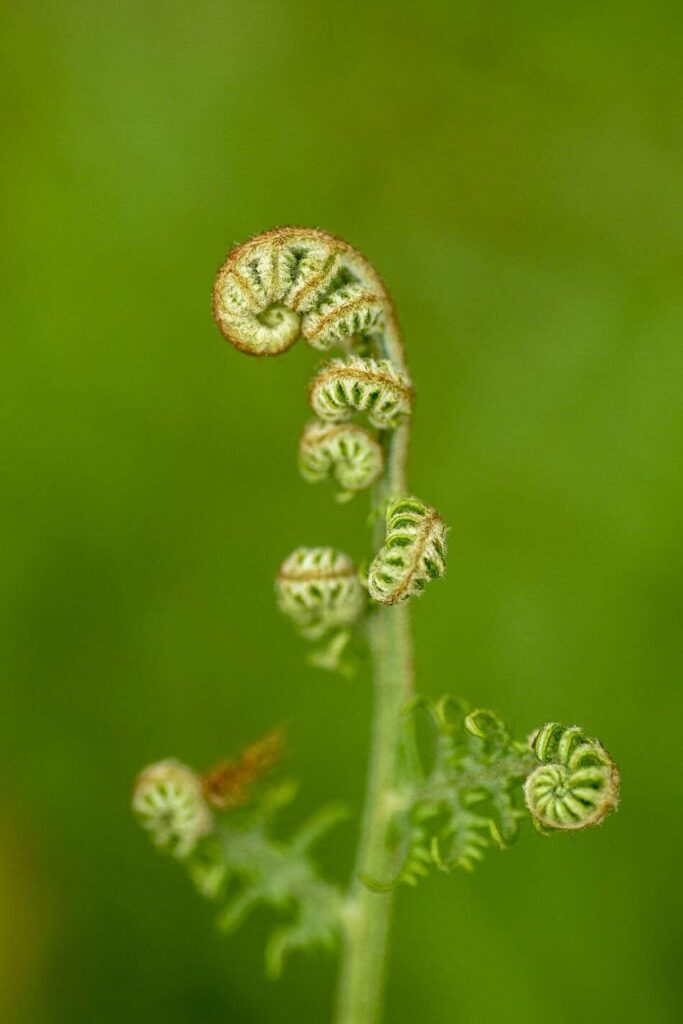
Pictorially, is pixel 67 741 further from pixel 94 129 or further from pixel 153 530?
pixel 94 129

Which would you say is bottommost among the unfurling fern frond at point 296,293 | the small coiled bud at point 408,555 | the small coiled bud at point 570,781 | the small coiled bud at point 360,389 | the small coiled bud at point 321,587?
the small coiled bud at point 570,781

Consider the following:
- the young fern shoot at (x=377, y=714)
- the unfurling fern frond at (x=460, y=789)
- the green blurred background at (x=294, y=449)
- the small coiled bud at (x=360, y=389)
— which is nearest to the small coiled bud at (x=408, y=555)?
the young fern shoot at (x=377, y=714)

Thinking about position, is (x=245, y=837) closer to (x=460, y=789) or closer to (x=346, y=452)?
(x=460, y=789)

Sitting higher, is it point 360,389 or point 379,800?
point 360,389

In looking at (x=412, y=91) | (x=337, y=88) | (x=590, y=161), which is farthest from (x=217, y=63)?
(x=590, y=161)

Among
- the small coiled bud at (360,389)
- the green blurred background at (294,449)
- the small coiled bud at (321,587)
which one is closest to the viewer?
the small coiled bud at (360,389)

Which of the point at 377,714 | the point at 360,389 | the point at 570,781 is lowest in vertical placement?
the point at 570,781

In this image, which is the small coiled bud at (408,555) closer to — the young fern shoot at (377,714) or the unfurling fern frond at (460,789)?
the young fern shoot at (377,714)

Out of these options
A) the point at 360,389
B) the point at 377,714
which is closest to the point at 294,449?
the point at 377,714
